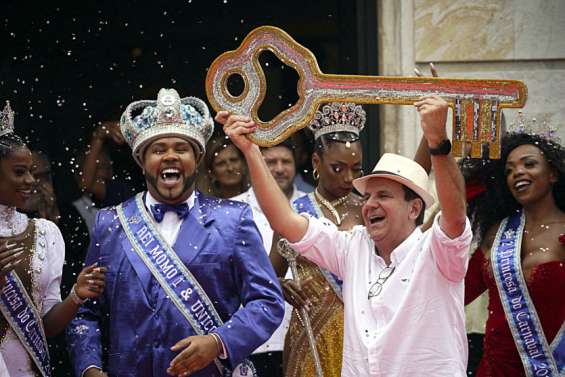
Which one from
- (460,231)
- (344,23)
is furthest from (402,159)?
(344,23)

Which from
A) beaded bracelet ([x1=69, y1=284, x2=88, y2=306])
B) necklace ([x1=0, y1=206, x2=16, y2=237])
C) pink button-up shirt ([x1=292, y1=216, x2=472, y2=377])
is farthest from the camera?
necklace ([x1=0, y1=206, x2=16, y2=237])

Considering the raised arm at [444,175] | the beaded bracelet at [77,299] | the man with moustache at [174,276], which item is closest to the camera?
the raised arm at [444,175]

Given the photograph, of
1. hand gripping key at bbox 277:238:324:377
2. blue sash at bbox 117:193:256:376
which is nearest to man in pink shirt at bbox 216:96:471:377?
blue sash at bbox 117:193:256:376

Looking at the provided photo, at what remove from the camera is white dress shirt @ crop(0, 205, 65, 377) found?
648 cm

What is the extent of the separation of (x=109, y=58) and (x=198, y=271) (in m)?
3.85

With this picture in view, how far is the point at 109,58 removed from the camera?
9.69 metres

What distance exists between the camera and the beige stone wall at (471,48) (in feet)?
28.2

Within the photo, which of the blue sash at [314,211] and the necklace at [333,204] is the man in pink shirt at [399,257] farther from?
the necklace at [333,204]

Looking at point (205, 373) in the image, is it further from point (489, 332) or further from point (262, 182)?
point (489, 332)

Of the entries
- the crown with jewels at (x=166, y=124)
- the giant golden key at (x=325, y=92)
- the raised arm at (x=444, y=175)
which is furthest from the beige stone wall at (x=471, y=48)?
the raised arm at (x=444, y=175)

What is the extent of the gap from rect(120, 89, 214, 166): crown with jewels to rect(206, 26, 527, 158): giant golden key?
56cm

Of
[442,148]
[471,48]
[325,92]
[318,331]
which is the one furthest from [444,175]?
[471,48]

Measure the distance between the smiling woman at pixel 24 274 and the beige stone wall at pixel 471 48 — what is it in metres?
2.71

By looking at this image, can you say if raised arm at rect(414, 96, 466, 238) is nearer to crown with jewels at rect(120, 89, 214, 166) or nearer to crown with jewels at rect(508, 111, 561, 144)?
crown with jewels at rect(120, 89, 214, 166)
